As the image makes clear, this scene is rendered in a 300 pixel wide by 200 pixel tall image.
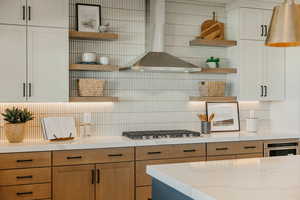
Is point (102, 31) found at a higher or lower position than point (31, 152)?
higher

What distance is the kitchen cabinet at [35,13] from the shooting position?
11.6 feet

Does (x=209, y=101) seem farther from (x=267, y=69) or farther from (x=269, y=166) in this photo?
(x=269, y=166)

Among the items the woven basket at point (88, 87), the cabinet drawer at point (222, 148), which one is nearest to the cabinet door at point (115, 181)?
the woven basket at point (88, 87)

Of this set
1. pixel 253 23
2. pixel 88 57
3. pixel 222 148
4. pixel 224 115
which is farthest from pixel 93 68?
pixel 253 23

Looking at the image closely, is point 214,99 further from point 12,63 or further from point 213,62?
point 12,63

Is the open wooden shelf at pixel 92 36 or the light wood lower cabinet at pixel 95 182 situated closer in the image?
the light wood lower cabinet at pixel 95 182

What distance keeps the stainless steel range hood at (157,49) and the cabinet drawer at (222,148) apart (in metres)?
0.89

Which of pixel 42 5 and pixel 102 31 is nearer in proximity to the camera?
pixel 42 5

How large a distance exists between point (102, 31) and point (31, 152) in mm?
1535

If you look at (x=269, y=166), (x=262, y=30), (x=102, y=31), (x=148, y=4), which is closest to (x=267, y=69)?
(x=262, y=30)

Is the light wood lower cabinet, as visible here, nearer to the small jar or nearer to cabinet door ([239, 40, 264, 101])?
the small jar

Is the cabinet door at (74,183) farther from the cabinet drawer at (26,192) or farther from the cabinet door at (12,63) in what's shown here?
the cabinet door at (12,63)

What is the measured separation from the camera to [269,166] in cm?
228

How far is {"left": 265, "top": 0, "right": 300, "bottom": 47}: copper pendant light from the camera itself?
1884 mm
